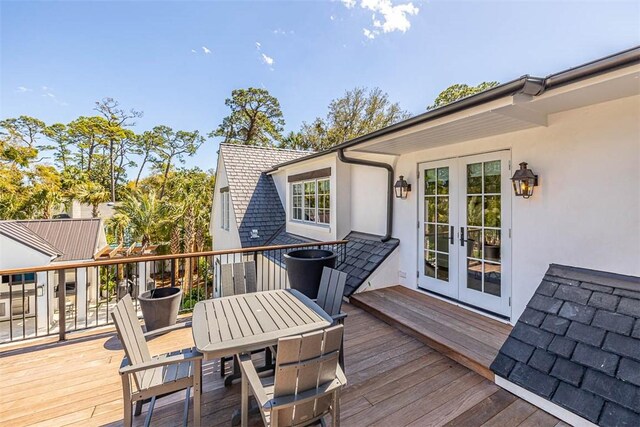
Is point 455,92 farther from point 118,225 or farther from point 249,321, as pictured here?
point 118,225

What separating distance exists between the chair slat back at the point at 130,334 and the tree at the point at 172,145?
2605cm

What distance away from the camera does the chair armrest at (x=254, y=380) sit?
1.50 meters

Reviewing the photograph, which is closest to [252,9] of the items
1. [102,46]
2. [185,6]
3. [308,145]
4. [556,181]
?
[185,6]

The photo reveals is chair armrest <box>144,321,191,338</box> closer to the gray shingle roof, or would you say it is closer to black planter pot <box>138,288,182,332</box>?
black planter pot <box>138,288,182,332</box>

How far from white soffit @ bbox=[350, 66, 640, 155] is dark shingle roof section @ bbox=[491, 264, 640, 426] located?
5.59 ft

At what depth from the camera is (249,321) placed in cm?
217

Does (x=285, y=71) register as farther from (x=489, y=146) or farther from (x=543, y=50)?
(x=489, y=146)

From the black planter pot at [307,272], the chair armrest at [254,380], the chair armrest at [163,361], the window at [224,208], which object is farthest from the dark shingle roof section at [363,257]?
the window at [224,208]

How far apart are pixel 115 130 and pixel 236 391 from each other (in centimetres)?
2784

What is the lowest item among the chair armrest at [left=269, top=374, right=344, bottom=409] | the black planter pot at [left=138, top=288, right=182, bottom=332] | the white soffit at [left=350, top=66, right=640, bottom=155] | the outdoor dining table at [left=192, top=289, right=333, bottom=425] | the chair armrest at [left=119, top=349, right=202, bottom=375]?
the black planter pot at [left=138, top=288, right=182, bottom=332]

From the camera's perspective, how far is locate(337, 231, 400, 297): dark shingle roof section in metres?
4.91

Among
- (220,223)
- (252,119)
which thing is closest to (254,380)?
(220,223)

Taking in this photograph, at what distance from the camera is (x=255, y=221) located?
29.5ft

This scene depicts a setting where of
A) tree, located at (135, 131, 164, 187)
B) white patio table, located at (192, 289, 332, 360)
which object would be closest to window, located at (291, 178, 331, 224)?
white patio table, located at (192, 289, 332, 360)
